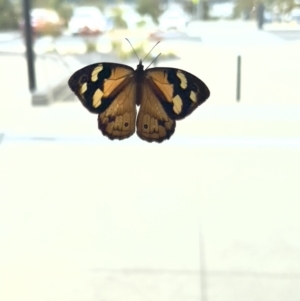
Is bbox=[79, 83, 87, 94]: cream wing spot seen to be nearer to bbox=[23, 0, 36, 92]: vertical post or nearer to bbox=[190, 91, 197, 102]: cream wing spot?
bbox=[190, 91, 197, 102]: cream wing spot

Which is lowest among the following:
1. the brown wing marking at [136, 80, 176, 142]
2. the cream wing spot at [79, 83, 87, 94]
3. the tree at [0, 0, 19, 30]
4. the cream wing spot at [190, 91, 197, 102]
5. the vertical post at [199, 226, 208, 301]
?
the vertical post at [199, 226, 208, 301]

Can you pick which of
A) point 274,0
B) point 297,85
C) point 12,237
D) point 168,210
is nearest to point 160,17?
point 274,0

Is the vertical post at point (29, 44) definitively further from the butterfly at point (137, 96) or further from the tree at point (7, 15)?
the butterfly at point (137, 96)

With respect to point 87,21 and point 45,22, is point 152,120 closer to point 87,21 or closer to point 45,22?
point 87,21

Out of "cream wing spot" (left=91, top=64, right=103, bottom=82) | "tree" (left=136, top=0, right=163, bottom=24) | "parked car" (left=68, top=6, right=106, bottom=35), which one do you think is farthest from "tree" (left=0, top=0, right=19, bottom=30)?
"cream wing spot" (left=91, top=64, right=103, bottom=82)

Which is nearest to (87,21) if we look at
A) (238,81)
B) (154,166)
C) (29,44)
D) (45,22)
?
(45,22)

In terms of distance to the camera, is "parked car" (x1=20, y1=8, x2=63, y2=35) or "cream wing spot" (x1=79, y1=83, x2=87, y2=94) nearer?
"cream wing spot" (x1=79, y1=83, x2=87, y2=94)

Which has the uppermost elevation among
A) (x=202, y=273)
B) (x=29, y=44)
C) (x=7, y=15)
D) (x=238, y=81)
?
(x=7, y=15)
